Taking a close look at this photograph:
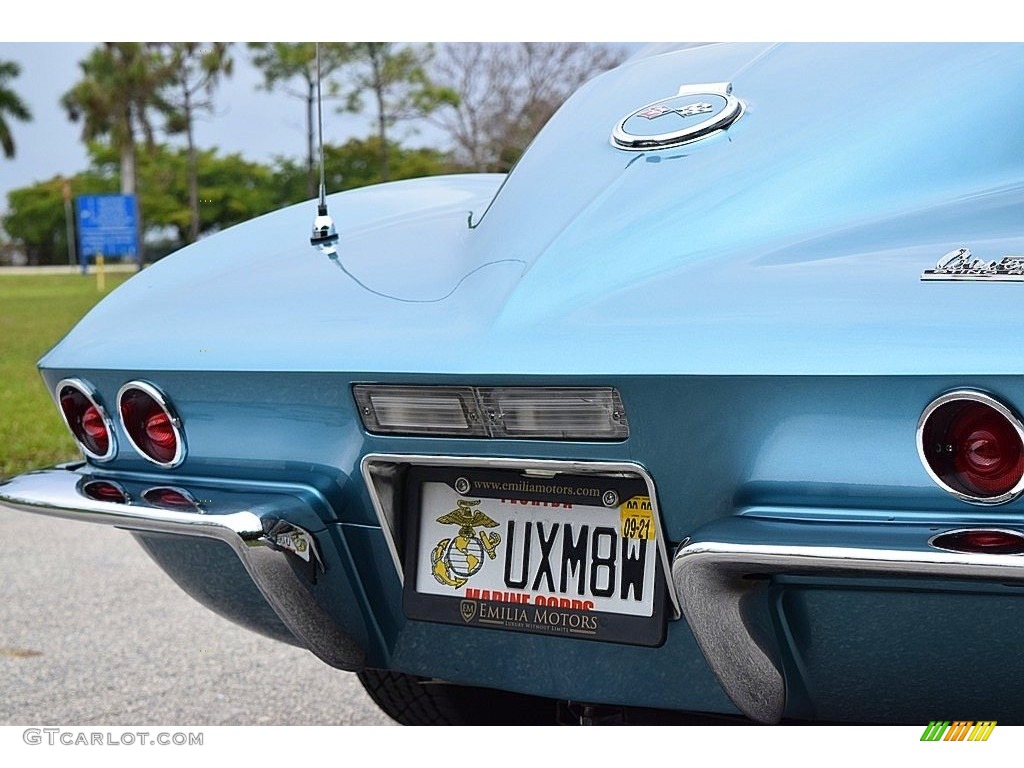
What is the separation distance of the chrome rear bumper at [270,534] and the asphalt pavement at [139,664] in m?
1.06

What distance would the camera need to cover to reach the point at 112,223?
3011 centimetres

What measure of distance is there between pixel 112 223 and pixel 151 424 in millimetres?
29803

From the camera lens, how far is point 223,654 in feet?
11.7

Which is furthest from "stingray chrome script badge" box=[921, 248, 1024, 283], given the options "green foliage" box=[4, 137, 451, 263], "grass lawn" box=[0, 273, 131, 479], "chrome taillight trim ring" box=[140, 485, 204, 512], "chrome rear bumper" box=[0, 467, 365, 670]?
"green foliage" box=[4, 137, 451, 263]

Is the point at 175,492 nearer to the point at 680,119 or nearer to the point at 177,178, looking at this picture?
the point at 680,119

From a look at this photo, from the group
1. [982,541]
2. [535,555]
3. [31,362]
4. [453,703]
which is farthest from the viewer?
[31,362]

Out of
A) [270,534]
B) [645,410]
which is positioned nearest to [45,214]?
[270,534]

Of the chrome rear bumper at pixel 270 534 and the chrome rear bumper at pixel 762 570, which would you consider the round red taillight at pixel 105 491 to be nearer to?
the chrome rear bumper at pixel 270 534

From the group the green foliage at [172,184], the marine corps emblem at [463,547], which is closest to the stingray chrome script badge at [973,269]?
the marine corps emblem at [463,547]

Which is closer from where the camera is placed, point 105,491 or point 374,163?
point 105,491

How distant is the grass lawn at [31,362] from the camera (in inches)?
300

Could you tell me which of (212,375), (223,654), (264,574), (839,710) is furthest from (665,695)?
(223,654)

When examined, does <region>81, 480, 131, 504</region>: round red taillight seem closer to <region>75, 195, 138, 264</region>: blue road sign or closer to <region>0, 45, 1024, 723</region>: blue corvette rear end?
<region>0, 45, 1024, 723</region>: blue corvette rear end
